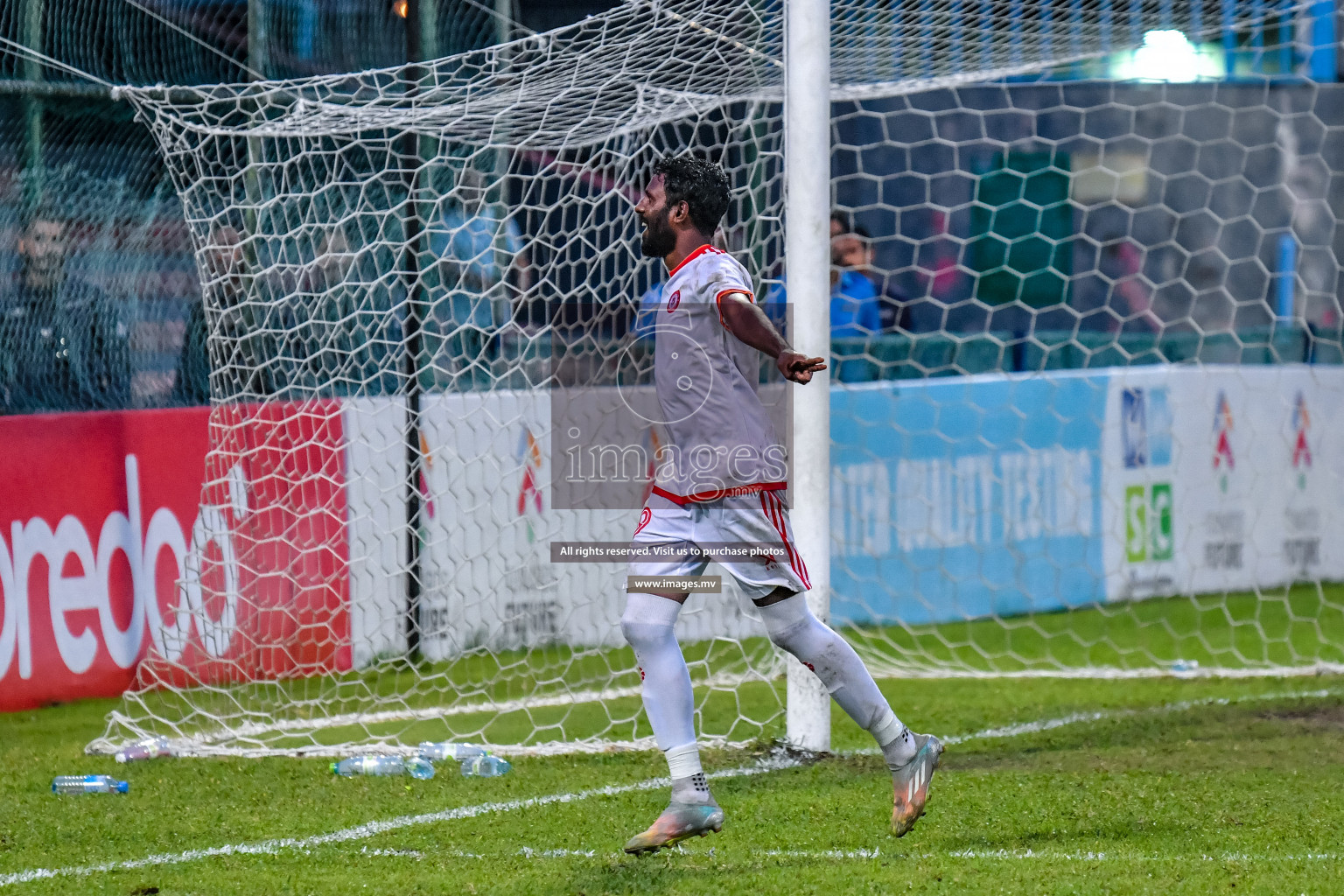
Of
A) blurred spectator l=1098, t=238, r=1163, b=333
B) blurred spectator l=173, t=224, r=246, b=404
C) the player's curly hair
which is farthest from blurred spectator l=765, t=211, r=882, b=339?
the player's curly hair

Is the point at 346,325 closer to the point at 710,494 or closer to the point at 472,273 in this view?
the point at 472,273

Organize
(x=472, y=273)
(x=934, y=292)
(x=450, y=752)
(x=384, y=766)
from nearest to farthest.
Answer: (x=384, y=766), (x=450, y=752), (x=472, y=273), (x=934, y=292)

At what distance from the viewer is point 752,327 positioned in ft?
12.2

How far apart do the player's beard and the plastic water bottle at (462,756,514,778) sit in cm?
217

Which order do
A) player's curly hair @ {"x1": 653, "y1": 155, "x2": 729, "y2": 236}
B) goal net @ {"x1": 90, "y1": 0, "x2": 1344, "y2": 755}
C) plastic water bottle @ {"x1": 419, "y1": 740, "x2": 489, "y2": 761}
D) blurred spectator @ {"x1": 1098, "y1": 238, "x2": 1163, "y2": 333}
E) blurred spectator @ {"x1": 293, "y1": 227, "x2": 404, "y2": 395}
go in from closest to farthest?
player's curly hair @ {"x1": 653, "y1": 155, "x2": 729, "y2": 236}
plastic water bottle @ {"x1": 419, "y1": 740, "x2": 489, "y2": 761}
goal net @ {"x1": 90, "y1": 0, "x2": 1344, "y2": 755}
blurred spectator @ {"x1": 293, "y1": 227, "x2": 404, "y2": 395}
blurred spectator @ {"x1": 1098, "y1": 238, "x2": 1163, "y2": 333}

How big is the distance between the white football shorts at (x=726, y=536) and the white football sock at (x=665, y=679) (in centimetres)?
10

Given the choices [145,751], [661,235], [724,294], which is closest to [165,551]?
[145,751]

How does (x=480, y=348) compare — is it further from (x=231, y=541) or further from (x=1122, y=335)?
(x=1122, y=335)

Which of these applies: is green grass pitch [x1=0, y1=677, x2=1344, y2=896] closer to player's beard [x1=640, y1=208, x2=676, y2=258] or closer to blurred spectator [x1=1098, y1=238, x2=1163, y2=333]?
player's beard [x1=640, y1=208, x2=676, y2=258]

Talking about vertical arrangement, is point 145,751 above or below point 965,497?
below

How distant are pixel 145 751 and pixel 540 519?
2.42 metres

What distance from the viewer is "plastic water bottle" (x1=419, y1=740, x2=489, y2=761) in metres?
5.45

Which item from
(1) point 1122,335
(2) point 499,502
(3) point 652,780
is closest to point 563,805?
(3) point 652,780

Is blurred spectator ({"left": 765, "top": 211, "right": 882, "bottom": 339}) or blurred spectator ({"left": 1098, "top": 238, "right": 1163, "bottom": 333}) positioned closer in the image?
blurred spectator ({"left": 765, "top": 211, "right": 882, "bottom": 339})
